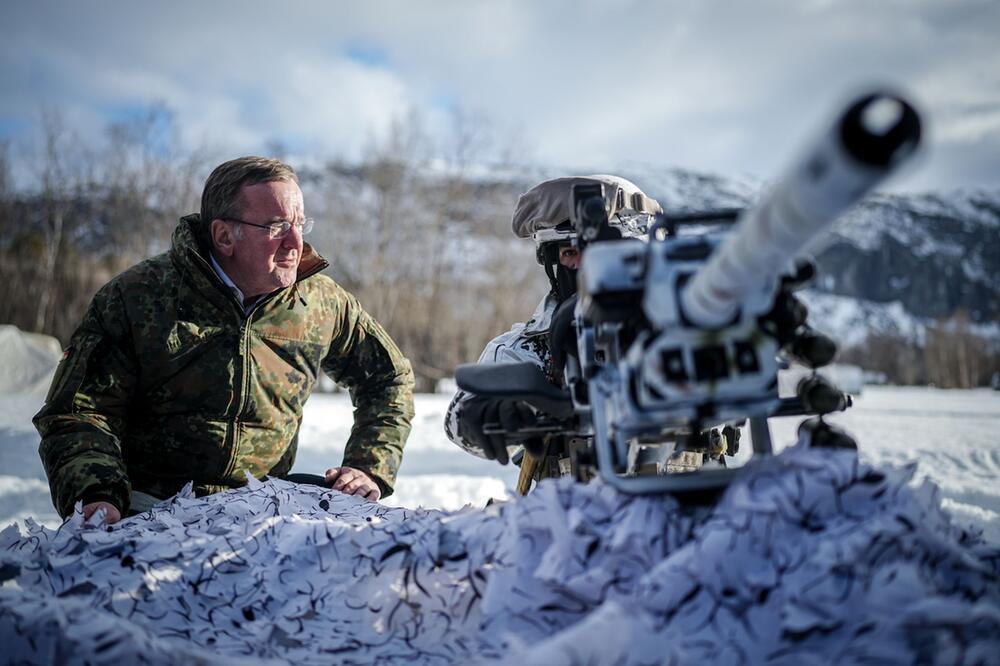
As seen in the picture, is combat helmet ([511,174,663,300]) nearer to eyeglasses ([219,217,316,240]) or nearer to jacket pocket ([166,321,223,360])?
eyeglasses ([219,217,316,240])

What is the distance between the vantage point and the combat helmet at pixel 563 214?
2.74m

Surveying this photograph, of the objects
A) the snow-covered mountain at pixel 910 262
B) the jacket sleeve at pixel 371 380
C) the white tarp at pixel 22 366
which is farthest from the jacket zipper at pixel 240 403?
the snow-covered mountain at pixel 910 262

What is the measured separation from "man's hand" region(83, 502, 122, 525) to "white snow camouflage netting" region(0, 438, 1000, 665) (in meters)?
0.27

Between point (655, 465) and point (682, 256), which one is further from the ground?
point (682, 256)

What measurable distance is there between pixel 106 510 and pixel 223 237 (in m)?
1.31

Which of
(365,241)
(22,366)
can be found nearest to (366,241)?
(365,241)

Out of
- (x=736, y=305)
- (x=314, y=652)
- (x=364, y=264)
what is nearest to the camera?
(x=736, y=305)

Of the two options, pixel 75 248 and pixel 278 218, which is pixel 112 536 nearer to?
pixel 278 218

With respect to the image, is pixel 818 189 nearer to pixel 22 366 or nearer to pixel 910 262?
pixel 22 366

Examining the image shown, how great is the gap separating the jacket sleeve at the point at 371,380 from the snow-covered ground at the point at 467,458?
824 mm

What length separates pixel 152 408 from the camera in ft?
9.70

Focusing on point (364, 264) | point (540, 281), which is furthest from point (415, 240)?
point (540, 281)

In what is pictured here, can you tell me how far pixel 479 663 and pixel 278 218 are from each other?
7.60ft

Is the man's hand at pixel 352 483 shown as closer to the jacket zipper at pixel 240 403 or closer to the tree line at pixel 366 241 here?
the jacket zipper at pixel 240 403
